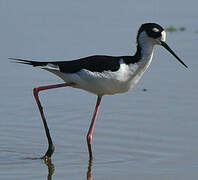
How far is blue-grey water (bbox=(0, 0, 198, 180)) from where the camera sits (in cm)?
795

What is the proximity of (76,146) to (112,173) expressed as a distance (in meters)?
1.02

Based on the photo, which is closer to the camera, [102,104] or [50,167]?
[50,167]

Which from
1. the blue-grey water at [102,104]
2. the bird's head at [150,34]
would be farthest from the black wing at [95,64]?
the blue-grey water at [102,104]

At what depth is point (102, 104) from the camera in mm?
9906

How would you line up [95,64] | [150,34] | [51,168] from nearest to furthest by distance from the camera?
[51,168], [95,64], [150,34]

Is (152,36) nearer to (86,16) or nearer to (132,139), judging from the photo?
(132,139)

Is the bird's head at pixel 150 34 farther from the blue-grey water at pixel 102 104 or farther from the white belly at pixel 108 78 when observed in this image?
the blue-grey water at pixel 102 104

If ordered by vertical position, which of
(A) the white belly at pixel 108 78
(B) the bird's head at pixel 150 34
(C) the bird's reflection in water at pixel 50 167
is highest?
(B) the bird's head at pixel 150 34

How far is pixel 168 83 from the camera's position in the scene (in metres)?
10.4

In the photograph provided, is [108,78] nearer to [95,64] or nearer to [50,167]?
[95,64]

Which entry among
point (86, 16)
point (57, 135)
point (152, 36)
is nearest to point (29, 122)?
point (57, 135)

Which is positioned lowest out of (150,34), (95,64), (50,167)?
(50,167)

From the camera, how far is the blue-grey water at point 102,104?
7953mm

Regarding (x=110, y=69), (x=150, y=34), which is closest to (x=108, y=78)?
(x=110, y=69)
